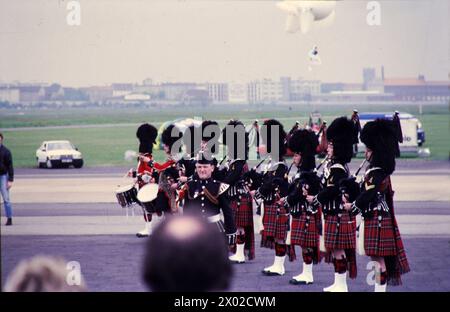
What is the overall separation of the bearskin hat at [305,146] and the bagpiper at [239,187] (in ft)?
3.75

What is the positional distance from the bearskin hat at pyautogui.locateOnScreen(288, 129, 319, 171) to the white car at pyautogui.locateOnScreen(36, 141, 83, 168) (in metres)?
22.5

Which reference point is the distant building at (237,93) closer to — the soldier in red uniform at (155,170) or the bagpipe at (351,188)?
the soldier in red uniform at (155,170)

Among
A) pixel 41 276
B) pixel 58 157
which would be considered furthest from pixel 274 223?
pixel 58 157

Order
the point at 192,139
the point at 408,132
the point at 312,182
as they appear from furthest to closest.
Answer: the point at 408,132 → the point at 192,139 → the point at 312,182

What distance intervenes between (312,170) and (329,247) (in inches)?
42.4

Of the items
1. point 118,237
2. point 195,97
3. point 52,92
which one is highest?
point 52,92

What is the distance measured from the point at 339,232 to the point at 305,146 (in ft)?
4.14

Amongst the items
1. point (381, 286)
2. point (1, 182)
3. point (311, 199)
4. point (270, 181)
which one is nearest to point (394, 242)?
point (381, 286)

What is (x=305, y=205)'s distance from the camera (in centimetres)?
952

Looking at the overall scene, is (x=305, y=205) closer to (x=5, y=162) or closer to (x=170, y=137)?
(x=170, y=137)

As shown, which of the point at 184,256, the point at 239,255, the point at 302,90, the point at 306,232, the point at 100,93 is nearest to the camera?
the point at 184,256

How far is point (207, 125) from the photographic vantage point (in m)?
11.1

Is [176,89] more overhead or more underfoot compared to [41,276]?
more overhead

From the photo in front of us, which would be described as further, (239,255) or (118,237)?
(118,237)
